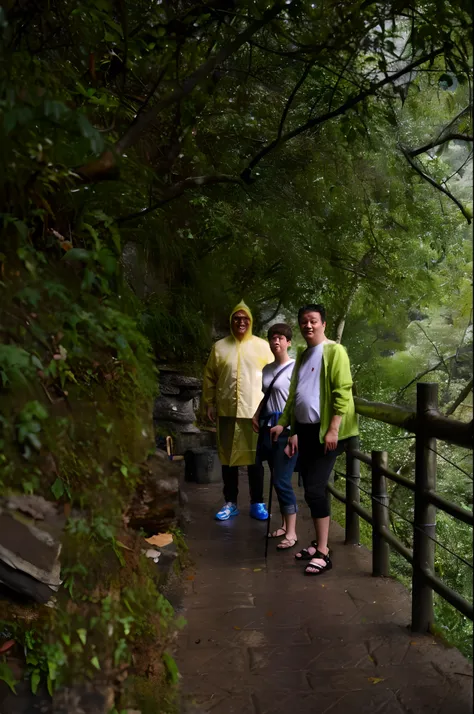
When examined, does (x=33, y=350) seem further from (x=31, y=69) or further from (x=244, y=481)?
(x=244, y=481)

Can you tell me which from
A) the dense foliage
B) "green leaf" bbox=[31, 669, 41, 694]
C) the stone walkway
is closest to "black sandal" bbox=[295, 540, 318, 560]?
the stone walkway

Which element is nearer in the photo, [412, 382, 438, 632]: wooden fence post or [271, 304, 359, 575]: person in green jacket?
[412, 382, 438, 632]: wooden fence post

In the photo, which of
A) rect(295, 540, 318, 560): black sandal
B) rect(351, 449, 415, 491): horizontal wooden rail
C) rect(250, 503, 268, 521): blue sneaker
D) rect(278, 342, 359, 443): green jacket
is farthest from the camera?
rect(250, 503, 268, 521): blue sneaker

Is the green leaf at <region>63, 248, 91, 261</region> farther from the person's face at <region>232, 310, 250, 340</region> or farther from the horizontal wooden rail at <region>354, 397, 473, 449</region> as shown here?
the person's face at <region>232, 310, 250, 340</region>

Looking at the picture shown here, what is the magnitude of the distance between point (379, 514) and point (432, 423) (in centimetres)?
122

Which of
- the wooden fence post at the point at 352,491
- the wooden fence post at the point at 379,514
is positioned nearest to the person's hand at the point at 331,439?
the wooden fence post at the point at 379,514

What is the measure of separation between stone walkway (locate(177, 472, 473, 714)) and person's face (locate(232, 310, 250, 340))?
1.87 m

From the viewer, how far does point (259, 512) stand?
611cm

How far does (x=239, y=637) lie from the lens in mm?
3637

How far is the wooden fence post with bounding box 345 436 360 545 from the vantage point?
5164 mm

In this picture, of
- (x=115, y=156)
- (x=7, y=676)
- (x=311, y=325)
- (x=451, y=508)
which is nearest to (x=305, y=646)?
(x=451, y=508)

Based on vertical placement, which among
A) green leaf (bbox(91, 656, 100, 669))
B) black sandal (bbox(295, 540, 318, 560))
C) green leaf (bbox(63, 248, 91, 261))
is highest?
green leaf (bbox(63, 248, 91, 261))

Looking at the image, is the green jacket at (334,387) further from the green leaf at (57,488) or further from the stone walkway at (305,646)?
the green leaf at (57,488)

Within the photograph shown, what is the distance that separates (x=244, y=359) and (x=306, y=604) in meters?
2.35
